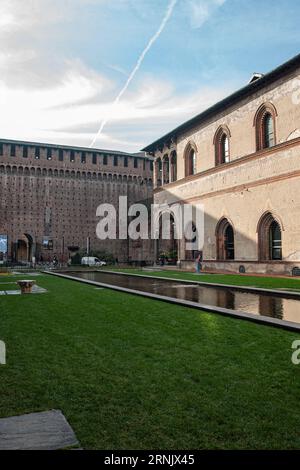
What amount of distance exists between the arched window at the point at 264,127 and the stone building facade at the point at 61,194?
27569 mm

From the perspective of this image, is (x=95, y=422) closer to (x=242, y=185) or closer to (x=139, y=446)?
(x=139, y=446)

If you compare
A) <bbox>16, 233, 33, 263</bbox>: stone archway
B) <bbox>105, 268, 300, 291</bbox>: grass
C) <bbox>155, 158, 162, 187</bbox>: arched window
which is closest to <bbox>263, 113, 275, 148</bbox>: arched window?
<bbox>105, 268, 300, 291</bbox>: grass

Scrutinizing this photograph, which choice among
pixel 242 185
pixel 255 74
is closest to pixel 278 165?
pixel 242 185

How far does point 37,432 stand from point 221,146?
21.7 m

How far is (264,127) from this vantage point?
19.1 m

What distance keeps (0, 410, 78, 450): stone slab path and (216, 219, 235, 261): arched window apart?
64.6ft

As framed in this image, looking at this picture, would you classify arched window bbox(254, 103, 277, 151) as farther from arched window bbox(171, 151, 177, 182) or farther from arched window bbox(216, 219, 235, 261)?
arched window bbox(171, 151, 177, 182)

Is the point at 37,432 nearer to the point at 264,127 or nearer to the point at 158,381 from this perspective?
the point at 158,381

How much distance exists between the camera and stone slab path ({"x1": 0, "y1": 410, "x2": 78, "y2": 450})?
2146 millimetres

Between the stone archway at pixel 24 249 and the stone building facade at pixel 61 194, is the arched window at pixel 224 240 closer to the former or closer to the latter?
the stone building facade at pixel 61 194

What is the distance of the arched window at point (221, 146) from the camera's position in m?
Result: 22.0

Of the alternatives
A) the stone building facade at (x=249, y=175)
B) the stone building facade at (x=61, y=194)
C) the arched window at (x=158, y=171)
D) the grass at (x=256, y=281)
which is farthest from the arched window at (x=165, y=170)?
the stone building facade at (x=61, y=194)

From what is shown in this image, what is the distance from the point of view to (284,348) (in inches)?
165
